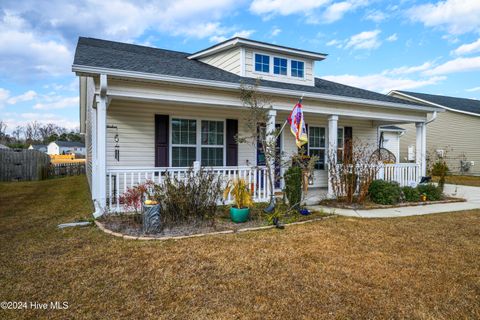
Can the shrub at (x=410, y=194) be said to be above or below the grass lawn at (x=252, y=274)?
above

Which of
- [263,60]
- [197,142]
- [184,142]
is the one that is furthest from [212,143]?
[263,60]

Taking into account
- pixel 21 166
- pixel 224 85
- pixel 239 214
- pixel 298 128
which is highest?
pixel 224 85

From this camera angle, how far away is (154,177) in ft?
24.4

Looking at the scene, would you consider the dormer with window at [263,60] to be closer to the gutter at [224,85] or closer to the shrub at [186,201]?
the gutter at [224,85]

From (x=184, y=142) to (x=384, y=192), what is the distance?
17.9 ft

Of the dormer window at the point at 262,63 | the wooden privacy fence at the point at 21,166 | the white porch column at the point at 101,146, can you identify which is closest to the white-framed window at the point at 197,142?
the dormer window at the point at 262,63

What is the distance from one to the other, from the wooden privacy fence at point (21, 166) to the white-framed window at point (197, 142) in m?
12.2

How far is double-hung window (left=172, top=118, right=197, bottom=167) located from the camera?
324 inches

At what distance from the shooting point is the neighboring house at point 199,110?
617 centimetres

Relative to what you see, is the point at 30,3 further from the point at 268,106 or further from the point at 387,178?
the point at 387,178

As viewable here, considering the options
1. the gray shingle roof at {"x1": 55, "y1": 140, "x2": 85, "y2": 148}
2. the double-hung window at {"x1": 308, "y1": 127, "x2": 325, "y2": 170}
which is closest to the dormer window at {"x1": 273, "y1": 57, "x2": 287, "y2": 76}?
the double-hung window at {"x1": 308, "y1": 127, "x2": 325, "y2": 170}

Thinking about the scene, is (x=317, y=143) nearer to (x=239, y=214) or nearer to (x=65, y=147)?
(x=239, y=214)

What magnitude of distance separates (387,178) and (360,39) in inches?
353

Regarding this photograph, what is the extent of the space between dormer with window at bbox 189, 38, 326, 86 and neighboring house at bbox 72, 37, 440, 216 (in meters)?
0.03
